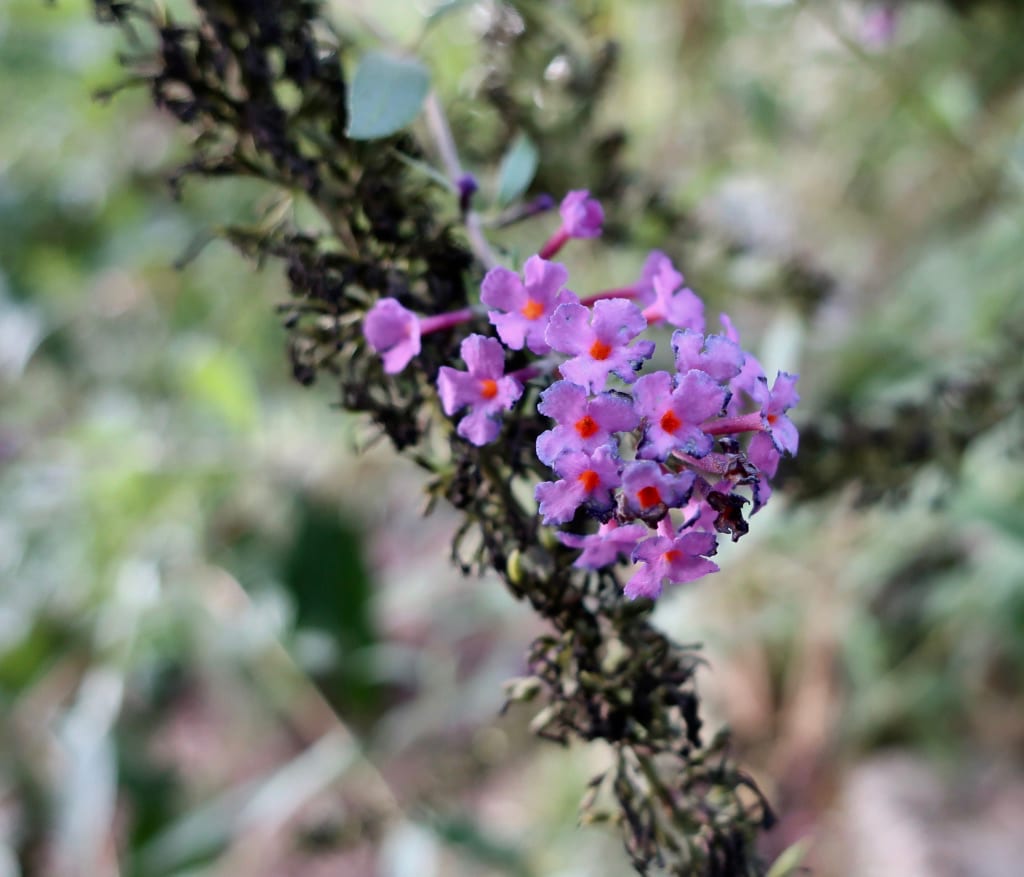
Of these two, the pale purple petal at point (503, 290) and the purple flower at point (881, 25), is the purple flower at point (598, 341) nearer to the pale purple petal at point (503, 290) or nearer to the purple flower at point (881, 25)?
the pale purple petal at point (503, 290)

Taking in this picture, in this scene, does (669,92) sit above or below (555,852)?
above

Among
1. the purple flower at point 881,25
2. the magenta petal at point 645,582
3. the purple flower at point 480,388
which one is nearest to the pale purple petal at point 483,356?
the purple flower at point 480,388

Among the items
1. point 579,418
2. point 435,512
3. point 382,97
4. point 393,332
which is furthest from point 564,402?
point 435,512

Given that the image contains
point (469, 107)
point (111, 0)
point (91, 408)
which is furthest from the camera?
point (91, 408)

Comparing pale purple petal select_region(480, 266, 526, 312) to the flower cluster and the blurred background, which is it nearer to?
the flower cluster

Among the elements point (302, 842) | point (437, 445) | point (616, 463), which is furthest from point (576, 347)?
point (302, 842)

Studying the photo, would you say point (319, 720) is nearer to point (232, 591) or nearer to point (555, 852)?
point (232, 591)
